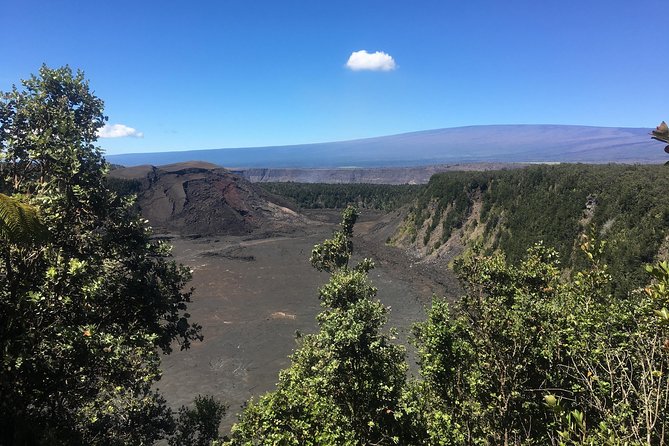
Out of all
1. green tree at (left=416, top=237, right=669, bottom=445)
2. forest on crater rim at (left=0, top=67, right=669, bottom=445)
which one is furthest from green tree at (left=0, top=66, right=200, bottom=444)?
green tree at (left=416, top=237, right=669, bottom=445)

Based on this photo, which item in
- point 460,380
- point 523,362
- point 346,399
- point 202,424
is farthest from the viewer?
point 202,424

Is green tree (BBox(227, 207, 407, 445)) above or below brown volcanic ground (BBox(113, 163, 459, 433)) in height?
above

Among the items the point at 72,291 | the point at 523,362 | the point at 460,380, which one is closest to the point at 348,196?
the point at 460,380

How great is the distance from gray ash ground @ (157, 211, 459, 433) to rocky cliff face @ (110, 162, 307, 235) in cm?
675

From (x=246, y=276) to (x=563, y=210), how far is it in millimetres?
33502

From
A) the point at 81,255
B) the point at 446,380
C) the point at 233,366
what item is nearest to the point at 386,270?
the point at 233,366

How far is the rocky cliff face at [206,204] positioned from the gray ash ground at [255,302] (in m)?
6.75

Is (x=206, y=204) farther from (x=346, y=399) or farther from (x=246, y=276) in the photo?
(x=346, y=399)

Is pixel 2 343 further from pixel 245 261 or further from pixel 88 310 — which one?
pixel 245 261

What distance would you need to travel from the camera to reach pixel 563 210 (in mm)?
35969

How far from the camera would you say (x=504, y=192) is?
4628 cm

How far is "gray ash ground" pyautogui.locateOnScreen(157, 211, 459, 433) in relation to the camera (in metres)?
23.7

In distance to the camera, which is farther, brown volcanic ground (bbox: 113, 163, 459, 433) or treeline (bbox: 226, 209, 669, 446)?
brown volcanic ground (bbox: 113, 163, 459, 433)

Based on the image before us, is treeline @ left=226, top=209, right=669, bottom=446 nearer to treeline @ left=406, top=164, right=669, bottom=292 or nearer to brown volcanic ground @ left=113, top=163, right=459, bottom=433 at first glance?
brown volcanic ground @ left=113, top=163, right=459, bottom=433
